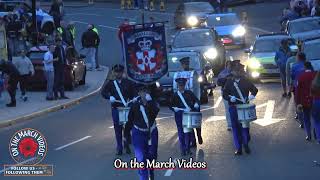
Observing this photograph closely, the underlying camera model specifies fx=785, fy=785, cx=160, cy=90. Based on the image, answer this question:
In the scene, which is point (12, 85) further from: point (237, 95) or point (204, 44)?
point (204, 44)

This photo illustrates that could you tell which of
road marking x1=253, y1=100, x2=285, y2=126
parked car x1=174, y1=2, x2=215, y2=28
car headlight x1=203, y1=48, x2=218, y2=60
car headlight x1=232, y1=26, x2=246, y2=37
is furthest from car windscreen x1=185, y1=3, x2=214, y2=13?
road marking x1=253, y1=100, x2=285, y2=126

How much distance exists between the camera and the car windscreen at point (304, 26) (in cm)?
3334

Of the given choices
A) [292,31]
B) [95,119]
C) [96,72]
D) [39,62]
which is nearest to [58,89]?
[39,62]

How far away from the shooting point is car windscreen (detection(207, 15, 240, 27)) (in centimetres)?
4003

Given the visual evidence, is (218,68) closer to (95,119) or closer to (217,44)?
(217,44)

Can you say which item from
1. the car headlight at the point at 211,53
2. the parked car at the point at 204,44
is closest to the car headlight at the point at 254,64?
the parked car at the point at 204,44

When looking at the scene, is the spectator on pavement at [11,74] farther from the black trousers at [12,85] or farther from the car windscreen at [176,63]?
the car windscreen at [176,63]

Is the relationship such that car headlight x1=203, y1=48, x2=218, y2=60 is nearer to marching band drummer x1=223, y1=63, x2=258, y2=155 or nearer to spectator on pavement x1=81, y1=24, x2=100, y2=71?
spectator on pavement x1=81, y1=24, x2=100, y2=71

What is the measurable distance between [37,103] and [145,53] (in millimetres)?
10582

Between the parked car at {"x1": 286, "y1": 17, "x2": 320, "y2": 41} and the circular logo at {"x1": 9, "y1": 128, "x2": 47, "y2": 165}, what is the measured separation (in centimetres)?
1677

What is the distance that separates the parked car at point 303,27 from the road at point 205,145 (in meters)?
6.80

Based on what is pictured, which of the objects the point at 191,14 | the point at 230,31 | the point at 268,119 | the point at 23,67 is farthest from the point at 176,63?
the point at 191,14

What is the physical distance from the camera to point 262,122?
19.7 m

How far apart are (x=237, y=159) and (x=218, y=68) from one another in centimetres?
1596
